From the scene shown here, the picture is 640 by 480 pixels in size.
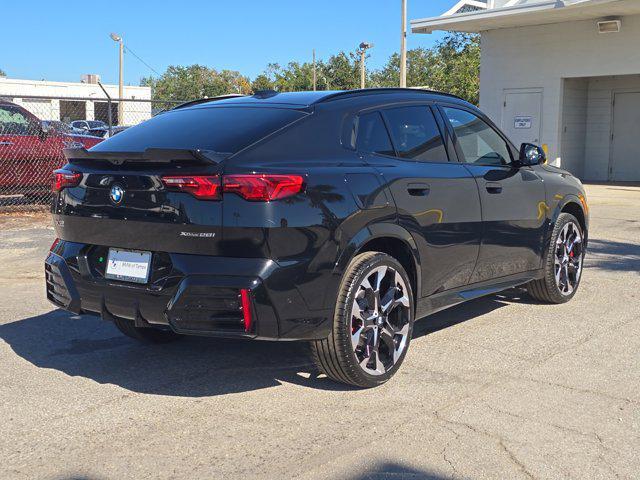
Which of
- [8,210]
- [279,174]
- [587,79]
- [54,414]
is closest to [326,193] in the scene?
[279,174]

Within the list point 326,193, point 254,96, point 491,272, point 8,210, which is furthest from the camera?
point 8,210

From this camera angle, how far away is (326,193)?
14.0ft

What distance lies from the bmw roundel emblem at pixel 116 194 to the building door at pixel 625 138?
66.8 feet

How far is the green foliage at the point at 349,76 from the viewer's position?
37531 mm

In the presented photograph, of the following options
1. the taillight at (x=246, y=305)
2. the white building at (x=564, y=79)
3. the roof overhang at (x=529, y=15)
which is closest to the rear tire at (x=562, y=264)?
the taillight at (x=246, y=305)

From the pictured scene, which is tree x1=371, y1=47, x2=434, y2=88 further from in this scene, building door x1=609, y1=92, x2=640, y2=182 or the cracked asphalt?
the cracked asphalt

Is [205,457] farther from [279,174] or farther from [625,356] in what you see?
[625,356]

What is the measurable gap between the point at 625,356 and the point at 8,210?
10.8 metres

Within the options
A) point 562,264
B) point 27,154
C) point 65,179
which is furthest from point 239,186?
point 27,154

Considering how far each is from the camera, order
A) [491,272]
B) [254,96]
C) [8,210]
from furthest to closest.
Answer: [8,210]
[491,272]
[254,96]

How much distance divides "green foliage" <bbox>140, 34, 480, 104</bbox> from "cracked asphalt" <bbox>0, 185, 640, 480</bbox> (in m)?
5.39

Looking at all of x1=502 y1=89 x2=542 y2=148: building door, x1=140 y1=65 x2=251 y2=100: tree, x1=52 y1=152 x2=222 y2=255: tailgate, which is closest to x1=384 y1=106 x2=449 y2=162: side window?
x1=52 y1=152 x2=222 y2=255: tailgate

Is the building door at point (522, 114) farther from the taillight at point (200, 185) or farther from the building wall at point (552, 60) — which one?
the taillight at point (200, 185)

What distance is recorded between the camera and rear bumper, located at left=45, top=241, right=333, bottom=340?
4.00 metres
